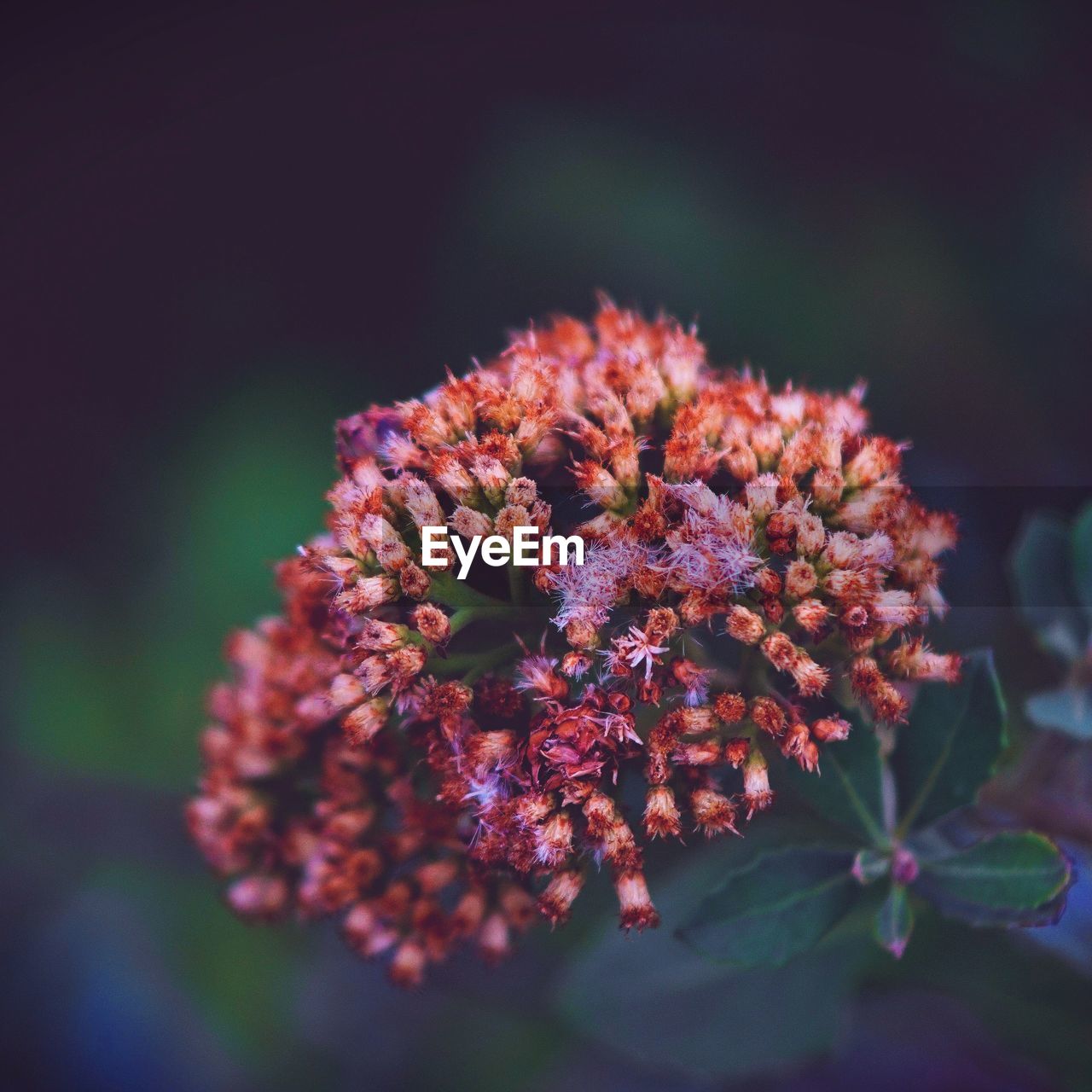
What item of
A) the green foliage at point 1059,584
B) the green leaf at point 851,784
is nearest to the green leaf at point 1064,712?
the green foliage at point 1059,584

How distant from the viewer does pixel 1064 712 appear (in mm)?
1445

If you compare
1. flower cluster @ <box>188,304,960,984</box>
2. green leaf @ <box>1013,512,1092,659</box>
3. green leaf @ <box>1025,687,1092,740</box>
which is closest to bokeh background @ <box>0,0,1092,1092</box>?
green leaf @ <box>1013,512,1092,659</box>

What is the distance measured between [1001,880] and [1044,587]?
0.71 meters

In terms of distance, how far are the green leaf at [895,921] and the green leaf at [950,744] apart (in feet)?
0.36

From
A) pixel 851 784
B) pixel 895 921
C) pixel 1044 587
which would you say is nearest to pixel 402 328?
pixel 1044 587

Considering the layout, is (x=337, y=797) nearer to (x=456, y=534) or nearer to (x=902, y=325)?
(x=456, y=534)

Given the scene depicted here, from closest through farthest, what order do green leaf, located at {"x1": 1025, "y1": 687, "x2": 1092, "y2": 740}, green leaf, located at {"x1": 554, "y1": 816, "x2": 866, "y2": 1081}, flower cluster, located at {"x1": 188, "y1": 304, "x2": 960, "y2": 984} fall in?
flower cluster, located at {"x1": 188, "y1": 304, "x2": 960, "y2": 984} < green leaf, located at {"x1": 1025, "y1": 687, "x2": 1092, "y2": 740} < green leaf, located at {"x1": 554, "y1": 816, "x2": 866, "y2": 1081}

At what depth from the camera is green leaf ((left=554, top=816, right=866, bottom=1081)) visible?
184cm

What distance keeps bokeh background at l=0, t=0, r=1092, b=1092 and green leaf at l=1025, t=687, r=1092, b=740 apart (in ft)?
1.40

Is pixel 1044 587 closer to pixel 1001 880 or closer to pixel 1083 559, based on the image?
pixel 1083 559

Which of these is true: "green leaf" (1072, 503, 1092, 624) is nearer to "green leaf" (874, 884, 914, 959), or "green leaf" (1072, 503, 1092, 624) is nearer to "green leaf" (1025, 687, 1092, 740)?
"green leaf" (1025, 687, 1092, 740)

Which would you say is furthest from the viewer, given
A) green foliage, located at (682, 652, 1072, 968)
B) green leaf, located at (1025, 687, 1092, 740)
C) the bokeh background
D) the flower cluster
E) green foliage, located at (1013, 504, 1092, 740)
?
the bokeh background

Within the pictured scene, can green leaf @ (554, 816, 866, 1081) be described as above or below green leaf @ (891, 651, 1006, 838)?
below

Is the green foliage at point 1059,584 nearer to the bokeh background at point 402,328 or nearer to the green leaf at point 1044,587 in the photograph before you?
the green leaf at point 1044,587
